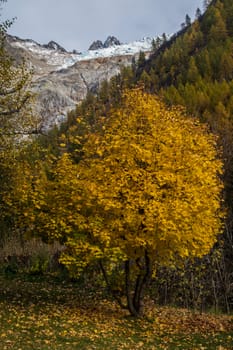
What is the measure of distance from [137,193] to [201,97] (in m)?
57.7

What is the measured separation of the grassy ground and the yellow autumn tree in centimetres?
161

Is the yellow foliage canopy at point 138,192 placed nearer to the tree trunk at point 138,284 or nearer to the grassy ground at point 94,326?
the tree trunk at point 138,284

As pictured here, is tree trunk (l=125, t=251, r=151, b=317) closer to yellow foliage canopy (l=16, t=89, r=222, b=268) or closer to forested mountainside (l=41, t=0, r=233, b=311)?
yellow foliage canopy (l=16, t=89, r=222, b=268)

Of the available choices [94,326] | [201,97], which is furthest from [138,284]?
[201,97]

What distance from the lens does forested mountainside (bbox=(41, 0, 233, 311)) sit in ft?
69.4

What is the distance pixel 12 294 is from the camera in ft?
60.1

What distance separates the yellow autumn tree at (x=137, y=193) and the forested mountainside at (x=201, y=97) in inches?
62.9

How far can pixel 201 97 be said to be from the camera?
6762 centimetres

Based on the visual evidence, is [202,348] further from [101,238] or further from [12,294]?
[12,294]

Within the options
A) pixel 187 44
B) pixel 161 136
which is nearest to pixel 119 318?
pixel 161 136

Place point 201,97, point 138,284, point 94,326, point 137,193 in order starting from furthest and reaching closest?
point 201,97
point 138,284
point 94,326
point 137,193

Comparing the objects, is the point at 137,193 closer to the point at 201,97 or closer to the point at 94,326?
the point at 94,326

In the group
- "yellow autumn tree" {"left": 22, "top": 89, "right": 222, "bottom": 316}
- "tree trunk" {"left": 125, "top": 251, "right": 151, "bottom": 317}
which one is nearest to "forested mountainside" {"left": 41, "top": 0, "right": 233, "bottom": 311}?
"yellow autumn tree" {"left": 22, "top": 89, "right": 222, "bottom": 316}

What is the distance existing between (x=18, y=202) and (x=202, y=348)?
25.6 feet
